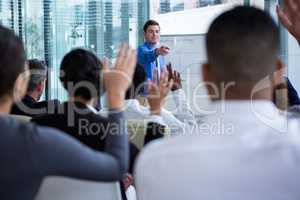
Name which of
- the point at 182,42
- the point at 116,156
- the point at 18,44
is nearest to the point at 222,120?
the point at 116,156

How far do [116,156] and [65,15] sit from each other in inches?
214

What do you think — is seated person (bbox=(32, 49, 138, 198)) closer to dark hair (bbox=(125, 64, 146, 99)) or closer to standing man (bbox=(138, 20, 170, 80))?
dark hair (bbox=(125, 64, 146, 99))

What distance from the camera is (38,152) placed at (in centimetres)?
115

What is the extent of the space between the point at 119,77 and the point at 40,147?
264 mm

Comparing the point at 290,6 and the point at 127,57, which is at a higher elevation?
the point at 290,6

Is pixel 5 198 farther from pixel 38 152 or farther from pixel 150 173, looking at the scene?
pixel 150 173

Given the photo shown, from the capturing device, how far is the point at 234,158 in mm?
1161

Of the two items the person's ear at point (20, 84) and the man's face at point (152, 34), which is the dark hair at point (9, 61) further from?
the man's face at point (152, 34)

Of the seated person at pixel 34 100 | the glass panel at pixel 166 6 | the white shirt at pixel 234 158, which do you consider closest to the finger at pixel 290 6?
the white shirt at pixel 234 158

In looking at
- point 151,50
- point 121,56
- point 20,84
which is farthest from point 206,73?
point 151,50

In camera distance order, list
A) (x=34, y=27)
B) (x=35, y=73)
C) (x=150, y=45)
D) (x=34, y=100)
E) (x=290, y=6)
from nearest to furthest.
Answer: (x=290, y=6) → (x=34, y=100) → (x=35, y=73) → (x=150, y=45) → (x=34, y=27)

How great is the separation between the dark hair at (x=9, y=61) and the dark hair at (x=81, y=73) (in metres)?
0.51

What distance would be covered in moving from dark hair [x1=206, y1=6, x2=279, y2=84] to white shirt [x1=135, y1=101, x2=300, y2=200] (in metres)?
0.07

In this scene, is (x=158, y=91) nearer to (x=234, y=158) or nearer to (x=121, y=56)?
(x=121, y=56)
